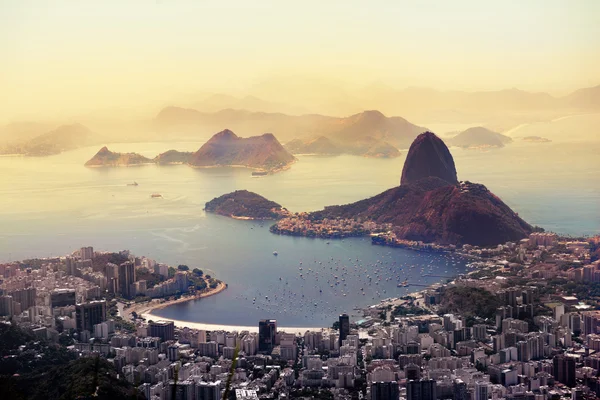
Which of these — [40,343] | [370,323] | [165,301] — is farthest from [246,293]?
[40,343]

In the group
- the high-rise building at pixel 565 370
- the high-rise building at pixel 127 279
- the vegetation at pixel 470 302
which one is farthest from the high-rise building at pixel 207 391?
the high-rise building at pixel 127 279

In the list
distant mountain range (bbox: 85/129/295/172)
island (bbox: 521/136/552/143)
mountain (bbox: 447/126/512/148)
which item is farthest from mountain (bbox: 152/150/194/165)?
island (bbox: 521/136/552/143)

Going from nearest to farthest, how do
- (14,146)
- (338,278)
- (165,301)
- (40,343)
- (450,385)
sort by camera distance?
(450,385)
(40,343)
(165,301)
(338,278)
(14,146)

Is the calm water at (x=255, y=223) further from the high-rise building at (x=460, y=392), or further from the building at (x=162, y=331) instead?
the high-rise building at (x=460, y=392)

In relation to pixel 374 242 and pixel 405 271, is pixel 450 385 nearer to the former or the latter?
pixel 405 271

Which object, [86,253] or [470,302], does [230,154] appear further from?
[470,302]

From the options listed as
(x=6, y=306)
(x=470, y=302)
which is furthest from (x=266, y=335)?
(x=6, y=306)
